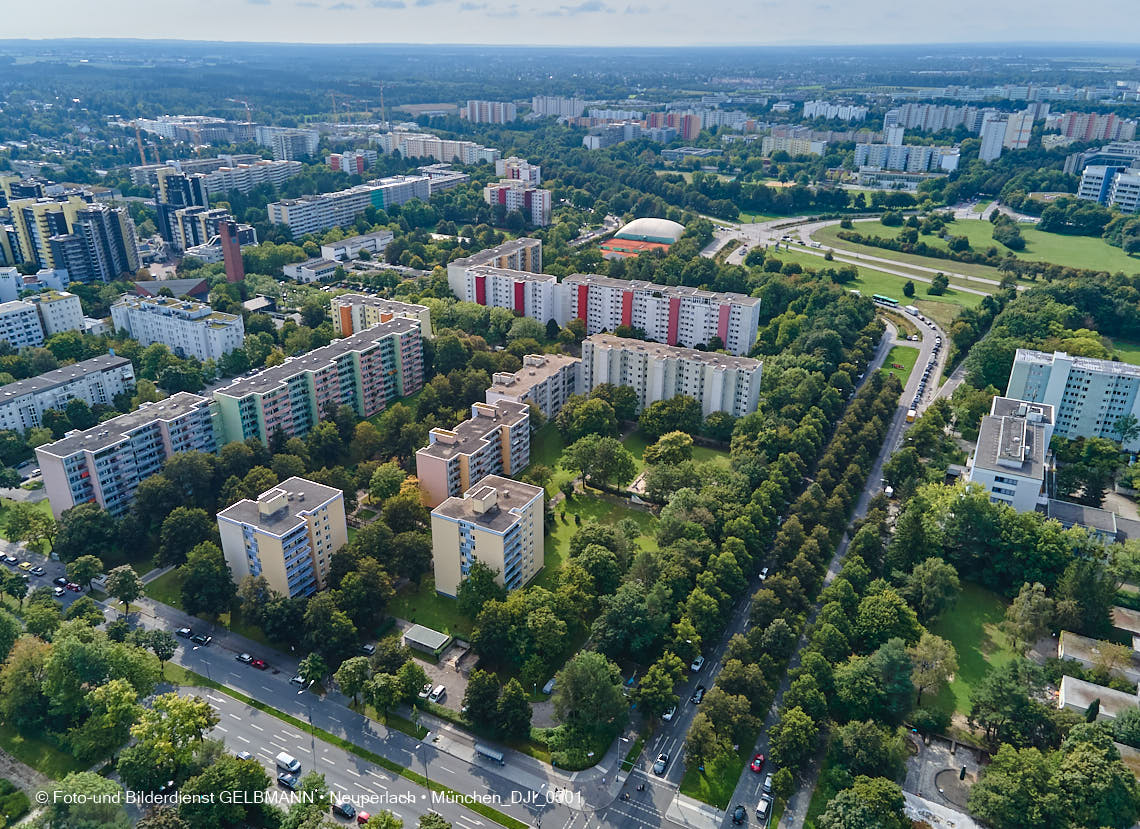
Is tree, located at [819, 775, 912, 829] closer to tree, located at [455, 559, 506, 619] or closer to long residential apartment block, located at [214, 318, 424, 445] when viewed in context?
tree, located at [455, 559, 506, 619]

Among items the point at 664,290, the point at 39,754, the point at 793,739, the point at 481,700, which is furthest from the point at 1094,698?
→ the point at 664,290

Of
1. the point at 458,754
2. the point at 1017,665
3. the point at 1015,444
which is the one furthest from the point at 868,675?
the point at 1015,444

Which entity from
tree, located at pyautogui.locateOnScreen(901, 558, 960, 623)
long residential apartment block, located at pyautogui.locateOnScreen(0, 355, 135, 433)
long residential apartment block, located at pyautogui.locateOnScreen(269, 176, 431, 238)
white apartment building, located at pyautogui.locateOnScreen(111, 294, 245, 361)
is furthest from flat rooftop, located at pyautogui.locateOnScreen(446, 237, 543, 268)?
tree, located at pyautogui.locateOnScreen(901, 558, 960, 623)

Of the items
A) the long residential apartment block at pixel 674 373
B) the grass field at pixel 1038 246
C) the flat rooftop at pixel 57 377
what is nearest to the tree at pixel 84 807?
the flat rooftop at pixel 57 377

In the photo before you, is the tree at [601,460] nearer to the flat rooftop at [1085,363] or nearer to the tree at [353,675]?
the tree at [353,675]

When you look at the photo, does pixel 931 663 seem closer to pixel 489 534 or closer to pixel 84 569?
pixel 489 534

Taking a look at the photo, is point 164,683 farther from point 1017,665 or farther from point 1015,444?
point 1015,444
